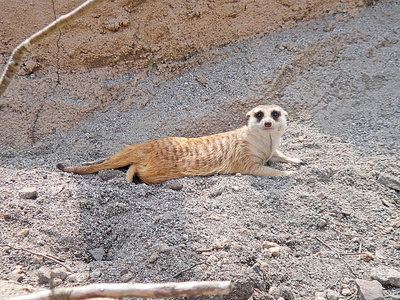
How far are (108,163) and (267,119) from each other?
121cm

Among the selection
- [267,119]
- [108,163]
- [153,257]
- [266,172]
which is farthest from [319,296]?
[108,163]

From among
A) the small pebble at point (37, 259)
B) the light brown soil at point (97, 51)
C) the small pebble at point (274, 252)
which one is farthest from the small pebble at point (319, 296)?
the light brown soil at point (97, 51)

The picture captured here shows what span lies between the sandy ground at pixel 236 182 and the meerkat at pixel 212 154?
4.4 inches

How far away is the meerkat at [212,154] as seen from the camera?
2775 millimetres

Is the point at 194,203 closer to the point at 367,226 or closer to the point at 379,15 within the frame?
the point at 367,226

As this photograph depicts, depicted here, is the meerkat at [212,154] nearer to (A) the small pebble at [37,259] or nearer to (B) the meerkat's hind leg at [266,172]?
(B) the meerkat's hind leg at [266,172]

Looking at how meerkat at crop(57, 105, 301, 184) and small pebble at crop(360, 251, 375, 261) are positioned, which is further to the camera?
meerkat at crop(57, 105, 301, 184)

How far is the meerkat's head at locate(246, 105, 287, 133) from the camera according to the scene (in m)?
2.75

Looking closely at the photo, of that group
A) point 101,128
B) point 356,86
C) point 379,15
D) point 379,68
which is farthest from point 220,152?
point 379,15

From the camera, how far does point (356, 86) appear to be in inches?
133

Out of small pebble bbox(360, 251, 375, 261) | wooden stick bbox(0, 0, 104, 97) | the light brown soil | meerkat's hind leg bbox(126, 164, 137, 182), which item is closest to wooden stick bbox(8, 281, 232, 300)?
wooden stick bbox(0, 0, 104, 97)

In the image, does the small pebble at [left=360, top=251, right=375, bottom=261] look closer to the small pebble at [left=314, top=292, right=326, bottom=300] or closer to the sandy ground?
the sandy ground

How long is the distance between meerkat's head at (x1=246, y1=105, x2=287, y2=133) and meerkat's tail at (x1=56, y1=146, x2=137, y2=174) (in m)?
0.96

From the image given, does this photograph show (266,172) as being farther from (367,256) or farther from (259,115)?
(367,256)
